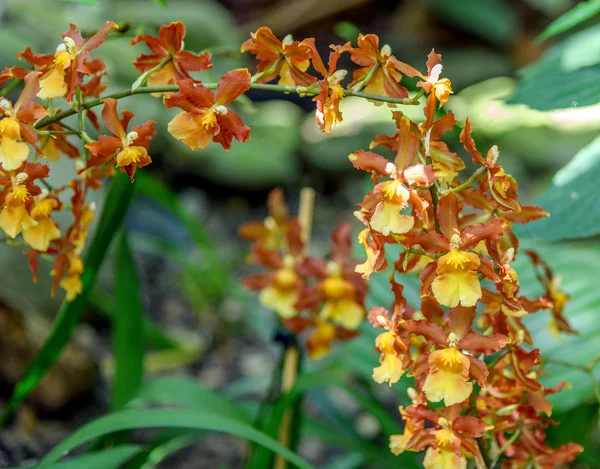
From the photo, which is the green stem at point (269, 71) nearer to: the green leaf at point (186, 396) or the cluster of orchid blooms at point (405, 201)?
the cluster of orchid blooms at point (405, 201)

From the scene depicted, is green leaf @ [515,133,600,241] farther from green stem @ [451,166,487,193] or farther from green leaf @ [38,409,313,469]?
green leaf @ [38,409,313,469]

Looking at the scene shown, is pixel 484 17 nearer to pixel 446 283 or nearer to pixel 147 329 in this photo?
pixel 147 329

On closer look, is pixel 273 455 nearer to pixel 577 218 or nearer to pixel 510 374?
pixel 510 374

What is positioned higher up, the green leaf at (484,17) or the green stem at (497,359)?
the green leaf at (484,17)

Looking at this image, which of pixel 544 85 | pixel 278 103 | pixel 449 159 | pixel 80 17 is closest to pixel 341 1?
pixel 278 103

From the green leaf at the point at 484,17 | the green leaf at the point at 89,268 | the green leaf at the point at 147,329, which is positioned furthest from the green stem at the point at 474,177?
the green leaf at the point at 484,17

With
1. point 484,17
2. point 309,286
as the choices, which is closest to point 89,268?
point 309,286
